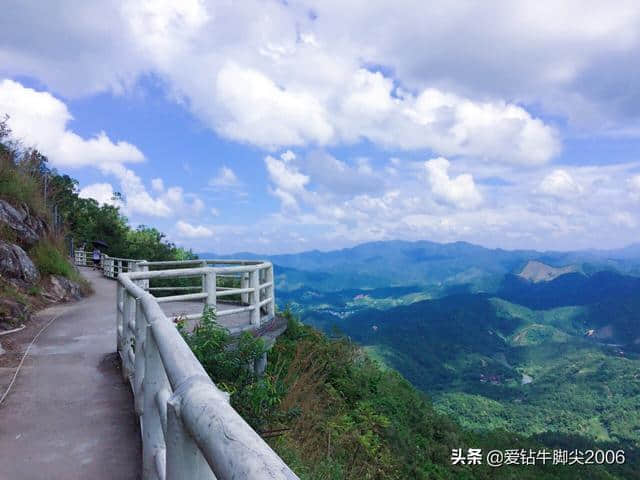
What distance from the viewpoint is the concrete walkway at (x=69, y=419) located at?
12.3 feet

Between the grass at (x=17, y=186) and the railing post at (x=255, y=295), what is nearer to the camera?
the railing post at (x=255, y=295)

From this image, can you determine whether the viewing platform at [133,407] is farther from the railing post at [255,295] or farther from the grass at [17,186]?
the grass at [17,186]

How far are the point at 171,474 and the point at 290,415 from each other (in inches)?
188

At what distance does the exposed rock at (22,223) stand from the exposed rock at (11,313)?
14.4 feet

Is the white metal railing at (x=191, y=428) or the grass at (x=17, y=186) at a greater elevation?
the grass at (x=17, y=186)

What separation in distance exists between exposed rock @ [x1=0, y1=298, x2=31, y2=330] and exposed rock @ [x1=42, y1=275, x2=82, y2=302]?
3108 mm

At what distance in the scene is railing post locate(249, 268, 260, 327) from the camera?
798cm

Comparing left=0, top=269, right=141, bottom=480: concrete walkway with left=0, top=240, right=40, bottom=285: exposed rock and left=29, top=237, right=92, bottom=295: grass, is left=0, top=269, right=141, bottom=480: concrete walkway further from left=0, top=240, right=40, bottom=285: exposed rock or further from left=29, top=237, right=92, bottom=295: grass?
left=29, top=237, right=92, bottom=295: grass

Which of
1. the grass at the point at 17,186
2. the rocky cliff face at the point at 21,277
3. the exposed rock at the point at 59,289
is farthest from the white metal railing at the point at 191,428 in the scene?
the grass at the point at 17,186

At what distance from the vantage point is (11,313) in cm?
995

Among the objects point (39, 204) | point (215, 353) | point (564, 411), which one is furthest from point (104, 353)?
point (564, 411)

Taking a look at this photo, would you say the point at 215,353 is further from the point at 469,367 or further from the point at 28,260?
the point at 469,367

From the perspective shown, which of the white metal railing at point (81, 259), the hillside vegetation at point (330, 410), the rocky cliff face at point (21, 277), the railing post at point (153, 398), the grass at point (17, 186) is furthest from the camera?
the white metal railing at point (81, 259)

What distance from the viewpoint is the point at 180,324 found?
5988 millimetres
